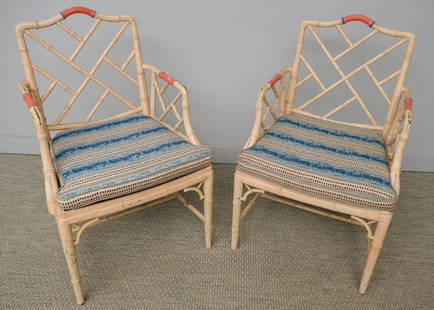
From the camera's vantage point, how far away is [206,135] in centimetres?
207

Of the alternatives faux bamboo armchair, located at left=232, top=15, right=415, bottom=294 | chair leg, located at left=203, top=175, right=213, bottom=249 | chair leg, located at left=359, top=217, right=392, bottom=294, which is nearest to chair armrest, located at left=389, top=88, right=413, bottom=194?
faux bamboo armchair, located at left=232, top=15, right=415, bottom=294

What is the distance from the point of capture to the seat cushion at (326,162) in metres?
1.18

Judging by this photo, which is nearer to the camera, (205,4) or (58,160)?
(58,160)

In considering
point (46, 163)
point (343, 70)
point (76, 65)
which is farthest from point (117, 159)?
point (343, 70)

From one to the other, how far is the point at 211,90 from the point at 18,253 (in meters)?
1.18

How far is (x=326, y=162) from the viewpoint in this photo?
→ 127 centimetres

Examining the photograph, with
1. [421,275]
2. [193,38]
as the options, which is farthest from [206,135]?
[421,275]

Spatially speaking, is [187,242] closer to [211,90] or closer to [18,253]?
[18,253]

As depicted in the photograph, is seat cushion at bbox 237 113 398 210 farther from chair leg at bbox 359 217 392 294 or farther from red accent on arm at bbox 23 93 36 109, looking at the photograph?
red accent on arm at bbox 23 93 36 109

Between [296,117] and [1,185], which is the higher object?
[296,117]

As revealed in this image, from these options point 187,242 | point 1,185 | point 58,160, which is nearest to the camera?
point 58,160

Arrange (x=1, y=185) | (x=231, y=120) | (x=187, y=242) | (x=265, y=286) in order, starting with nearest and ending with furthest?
(x=265, y=286)
(x=187, y=242)
(x=1, y=185)
(x=231, y=120)

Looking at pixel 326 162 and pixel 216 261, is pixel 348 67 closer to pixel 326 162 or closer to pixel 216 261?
pixel 326 162

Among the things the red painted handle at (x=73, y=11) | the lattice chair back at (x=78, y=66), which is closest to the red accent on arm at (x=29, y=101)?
the lattice chair back at (x=78, y=66)
